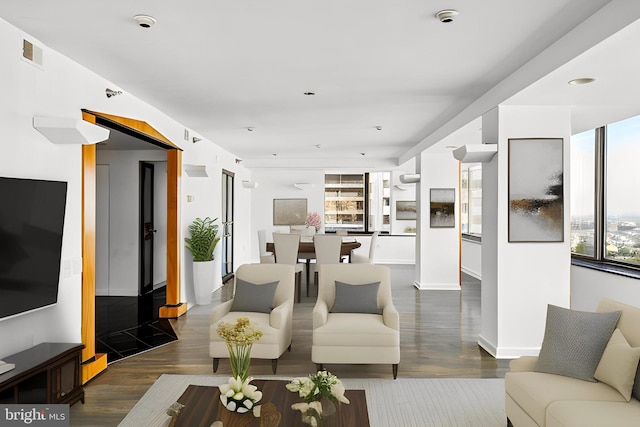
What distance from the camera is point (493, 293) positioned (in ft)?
15.3

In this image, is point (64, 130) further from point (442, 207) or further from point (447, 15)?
point (442, 207)

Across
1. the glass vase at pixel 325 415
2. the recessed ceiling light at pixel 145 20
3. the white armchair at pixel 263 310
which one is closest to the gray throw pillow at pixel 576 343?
the glass vase at pixel 325 415

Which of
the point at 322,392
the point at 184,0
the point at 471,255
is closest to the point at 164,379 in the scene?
the point at 322,392

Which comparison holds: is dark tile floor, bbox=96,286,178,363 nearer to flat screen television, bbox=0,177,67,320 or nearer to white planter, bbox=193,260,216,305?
white planter, bbox=193,260,216,305

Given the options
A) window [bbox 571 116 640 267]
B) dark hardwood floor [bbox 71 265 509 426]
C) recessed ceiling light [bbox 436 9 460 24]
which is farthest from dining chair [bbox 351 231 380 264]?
recessed ceiling light [bbox 436 9 460 24]

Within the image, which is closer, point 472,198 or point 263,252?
point 263,252

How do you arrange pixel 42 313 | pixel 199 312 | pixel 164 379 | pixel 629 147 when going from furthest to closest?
pixel 199 312 < pixel 629 147 < pixel 164 379 < pixel 42 313

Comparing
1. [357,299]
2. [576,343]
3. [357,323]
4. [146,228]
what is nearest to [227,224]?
[146,228]

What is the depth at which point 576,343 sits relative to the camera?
283 cm

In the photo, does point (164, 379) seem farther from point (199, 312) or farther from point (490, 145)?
point (490, 145)

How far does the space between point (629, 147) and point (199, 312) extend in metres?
5.95

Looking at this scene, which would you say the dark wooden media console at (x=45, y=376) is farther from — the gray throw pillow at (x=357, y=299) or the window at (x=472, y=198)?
the window at (x=472, y=198)

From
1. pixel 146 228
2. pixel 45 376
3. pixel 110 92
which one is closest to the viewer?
pixel 45 376

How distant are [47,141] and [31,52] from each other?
63 centimetres
